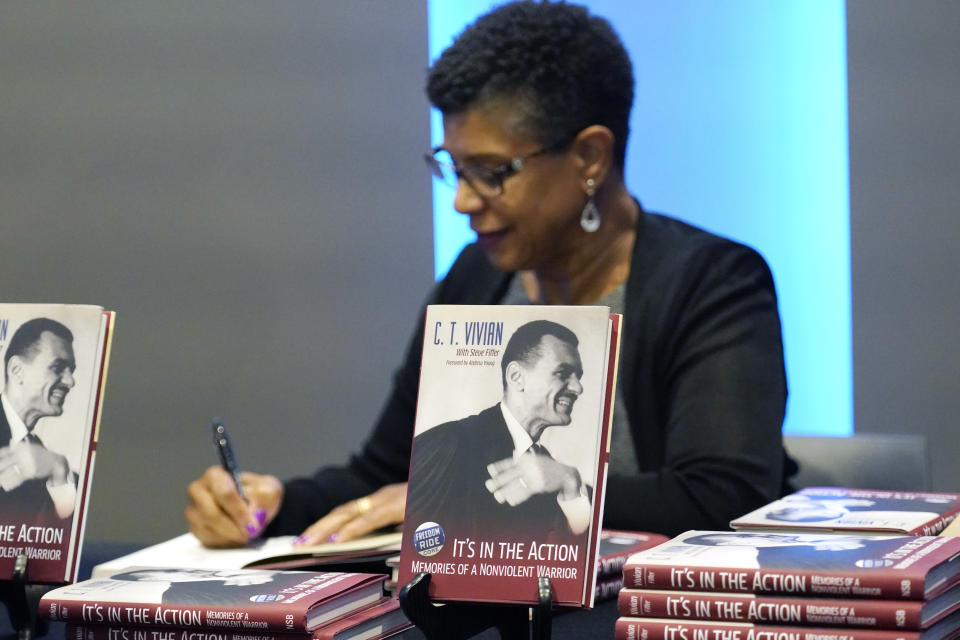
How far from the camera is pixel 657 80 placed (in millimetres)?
3221

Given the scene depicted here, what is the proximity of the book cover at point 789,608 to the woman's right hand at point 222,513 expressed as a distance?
0.76 m

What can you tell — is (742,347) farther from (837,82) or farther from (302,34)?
(302,34)

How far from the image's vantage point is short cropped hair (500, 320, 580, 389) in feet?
3.28

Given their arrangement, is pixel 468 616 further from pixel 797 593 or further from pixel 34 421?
pixel 34 421

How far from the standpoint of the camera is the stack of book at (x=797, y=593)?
0.83m

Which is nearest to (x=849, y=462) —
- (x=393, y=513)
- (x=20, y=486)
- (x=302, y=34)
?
(x=393, y=513)

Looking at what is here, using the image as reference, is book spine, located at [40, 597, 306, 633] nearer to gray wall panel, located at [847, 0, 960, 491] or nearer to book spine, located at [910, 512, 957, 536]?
book spine, located at [910, 512, 957, 536]

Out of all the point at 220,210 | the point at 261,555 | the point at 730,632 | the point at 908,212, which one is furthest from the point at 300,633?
the point at 220,210

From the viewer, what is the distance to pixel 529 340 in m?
1.01

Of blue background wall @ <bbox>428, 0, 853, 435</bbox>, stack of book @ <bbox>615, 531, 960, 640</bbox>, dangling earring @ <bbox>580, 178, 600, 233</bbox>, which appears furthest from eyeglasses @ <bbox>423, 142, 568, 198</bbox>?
blue background wall @ <bbox>428, 0, 853, 435</bbox>

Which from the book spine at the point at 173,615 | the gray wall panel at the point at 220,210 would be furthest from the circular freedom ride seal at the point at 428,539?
the gray wall panel at the point at 220,210

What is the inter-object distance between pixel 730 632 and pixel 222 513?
866 millimetres

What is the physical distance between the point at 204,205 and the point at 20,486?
2.43 metres

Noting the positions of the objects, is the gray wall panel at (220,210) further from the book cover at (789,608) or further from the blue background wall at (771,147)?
the book cover at (789,608)
